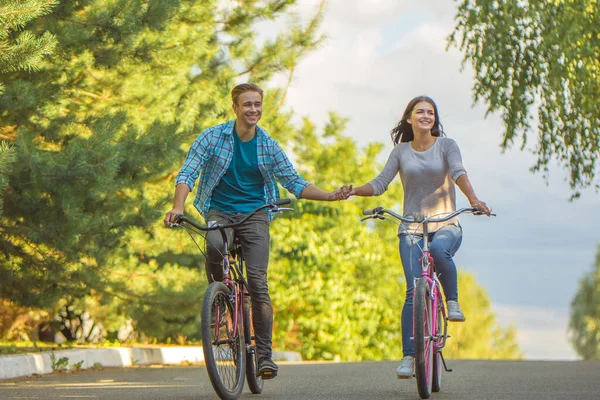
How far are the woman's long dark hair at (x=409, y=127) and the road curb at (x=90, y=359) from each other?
13.9 feet

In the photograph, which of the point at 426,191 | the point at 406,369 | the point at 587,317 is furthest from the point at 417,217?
the point at 587,317

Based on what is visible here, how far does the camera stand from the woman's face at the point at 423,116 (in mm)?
7551

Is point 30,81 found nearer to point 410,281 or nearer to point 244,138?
point 244,138

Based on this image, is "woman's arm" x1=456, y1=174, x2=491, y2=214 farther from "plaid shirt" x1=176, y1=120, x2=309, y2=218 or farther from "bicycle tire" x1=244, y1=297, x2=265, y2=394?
"bicycle tire" x1=244, y1=297, x2=265, y2=394

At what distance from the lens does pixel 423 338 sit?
666cm

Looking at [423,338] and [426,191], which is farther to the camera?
[426,191]

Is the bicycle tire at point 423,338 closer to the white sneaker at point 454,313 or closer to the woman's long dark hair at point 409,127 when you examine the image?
the white sneaker at point 454,313

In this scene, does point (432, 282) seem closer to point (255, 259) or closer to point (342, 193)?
point (342, 193)

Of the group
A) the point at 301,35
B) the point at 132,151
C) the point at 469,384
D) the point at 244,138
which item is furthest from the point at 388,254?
the point at 244,138

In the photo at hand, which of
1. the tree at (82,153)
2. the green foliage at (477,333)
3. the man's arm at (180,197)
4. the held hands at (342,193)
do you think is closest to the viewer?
the man's arm at (180,197)

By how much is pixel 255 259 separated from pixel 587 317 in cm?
6583

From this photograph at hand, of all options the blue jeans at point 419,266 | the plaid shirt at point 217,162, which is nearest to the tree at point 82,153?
the plaid shirt at point 217,162

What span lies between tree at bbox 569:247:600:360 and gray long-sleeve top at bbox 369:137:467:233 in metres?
62.1

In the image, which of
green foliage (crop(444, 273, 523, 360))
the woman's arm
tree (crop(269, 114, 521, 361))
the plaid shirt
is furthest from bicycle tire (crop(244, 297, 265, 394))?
green foliage (crop(444, 273, 523, 360))
